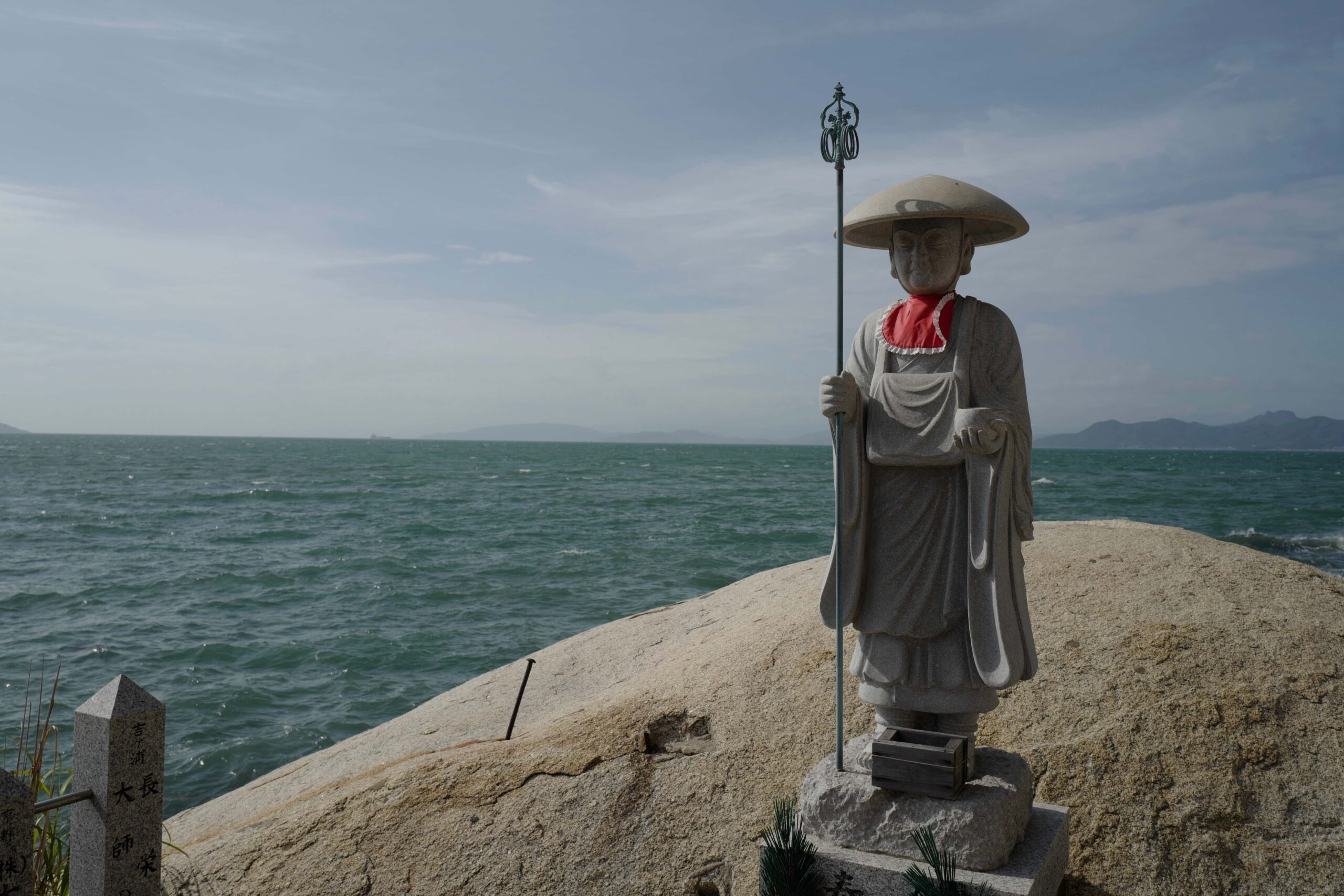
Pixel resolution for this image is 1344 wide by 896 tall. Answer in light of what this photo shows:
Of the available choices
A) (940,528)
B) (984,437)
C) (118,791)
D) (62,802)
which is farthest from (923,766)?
(62,802)

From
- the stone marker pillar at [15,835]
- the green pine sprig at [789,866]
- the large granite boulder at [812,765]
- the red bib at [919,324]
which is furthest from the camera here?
the large granite boulder at [812,765]

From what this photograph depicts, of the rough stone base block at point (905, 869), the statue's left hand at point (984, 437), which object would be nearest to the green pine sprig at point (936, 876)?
the rough stone base block at point (905, 869)

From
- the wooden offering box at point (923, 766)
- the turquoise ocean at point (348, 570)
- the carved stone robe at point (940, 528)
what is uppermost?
the carved stone robe at point (940, 528)

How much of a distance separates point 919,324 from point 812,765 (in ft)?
9.21

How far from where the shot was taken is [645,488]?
161ft

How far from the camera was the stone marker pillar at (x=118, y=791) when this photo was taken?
12.5ft

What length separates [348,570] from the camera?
71.1ft

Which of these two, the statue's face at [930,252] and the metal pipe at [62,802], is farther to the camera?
the statue's face at [930,252]

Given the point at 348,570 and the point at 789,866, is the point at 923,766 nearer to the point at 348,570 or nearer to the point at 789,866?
the point at 789,866

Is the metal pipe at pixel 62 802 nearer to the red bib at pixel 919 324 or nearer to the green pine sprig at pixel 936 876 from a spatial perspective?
the green pine sprig at pixel 936 876

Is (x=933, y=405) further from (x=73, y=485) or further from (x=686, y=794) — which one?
(x=73, y=485)

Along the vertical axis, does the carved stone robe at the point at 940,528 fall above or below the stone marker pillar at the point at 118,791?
above

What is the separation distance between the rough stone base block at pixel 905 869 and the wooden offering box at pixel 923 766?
30 cm

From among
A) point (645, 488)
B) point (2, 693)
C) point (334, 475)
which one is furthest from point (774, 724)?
point (334, 475)
